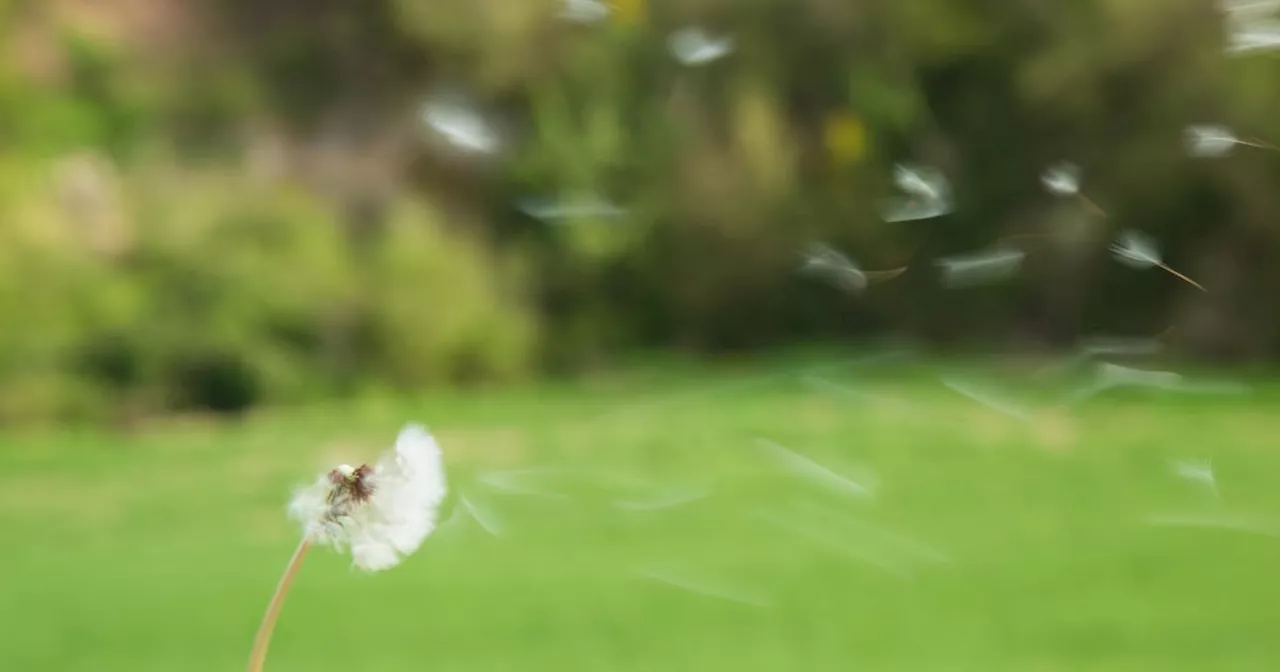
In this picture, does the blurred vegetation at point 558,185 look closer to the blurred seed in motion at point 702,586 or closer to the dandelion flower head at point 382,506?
the blurred seed in motion at point 702,586

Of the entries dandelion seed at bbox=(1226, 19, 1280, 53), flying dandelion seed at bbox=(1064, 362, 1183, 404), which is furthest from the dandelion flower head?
flying dandelion seed at bbox=(1064, 362, 1183, 404)

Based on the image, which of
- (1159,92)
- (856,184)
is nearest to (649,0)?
(856,184)

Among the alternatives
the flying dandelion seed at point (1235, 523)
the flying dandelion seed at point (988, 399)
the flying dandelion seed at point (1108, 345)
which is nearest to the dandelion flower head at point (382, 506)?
the flying dandelion seed at point (1235, 523)

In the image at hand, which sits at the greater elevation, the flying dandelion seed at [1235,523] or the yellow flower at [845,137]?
the yellow flower at [845,137]

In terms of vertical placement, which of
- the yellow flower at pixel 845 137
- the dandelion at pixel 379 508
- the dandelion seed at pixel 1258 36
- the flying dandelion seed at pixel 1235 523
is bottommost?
the dandelion at pixel 379 508

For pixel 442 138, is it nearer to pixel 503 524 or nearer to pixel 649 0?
pixel 649 0

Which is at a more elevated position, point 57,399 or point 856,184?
point 856,184
